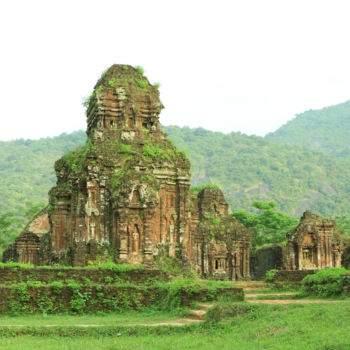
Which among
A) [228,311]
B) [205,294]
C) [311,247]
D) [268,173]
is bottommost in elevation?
[228,311]

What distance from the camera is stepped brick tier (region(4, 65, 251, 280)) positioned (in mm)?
21469

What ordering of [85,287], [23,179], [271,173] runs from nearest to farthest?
1. [85,287]
2. [23,179]
3. [271,173]

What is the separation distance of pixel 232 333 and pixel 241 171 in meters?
107

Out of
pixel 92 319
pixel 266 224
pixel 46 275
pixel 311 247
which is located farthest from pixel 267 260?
pixel 92 319

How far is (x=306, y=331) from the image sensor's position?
9758 mm

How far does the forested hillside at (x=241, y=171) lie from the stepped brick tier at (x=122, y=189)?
198 feet

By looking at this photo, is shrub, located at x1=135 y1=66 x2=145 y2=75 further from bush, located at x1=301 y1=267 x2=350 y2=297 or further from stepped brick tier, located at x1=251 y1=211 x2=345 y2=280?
bush, located at x1=301 y1=267 x2=350 y2=297

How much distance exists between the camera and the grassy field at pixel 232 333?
943 cm

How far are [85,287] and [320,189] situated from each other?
10088 cm

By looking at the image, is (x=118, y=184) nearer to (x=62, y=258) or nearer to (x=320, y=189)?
(x=62, y=258)

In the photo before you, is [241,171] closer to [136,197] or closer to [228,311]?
[136,197]

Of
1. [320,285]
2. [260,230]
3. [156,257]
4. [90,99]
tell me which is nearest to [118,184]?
[156,257]

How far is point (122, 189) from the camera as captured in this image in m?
21.4

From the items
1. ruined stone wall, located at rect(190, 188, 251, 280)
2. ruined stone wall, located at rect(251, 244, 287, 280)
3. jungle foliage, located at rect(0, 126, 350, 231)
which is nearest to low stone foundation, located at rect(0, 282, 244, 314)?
ruined stone wall, located at rect(190, 188, 251, 280)
